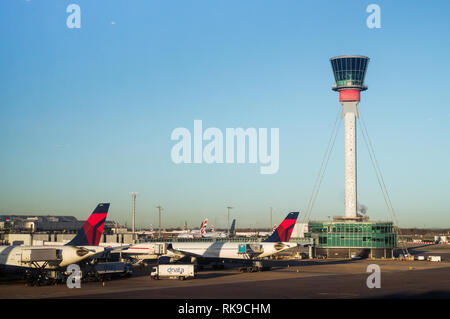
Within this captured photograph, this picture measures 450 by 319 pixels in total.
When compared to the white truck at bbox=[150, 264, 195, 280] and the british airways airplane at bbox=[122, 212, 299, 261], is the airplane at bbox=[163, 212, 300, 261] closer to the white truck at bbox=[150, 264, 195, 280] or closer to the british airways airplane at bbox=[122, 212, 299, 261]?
the british airways airplane at bbox=[122, 212, 299, 261]

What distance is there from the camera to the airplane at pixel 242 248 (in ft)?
306

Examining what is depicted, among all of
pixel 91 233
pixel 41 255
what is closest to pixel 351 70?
pixel 91 233

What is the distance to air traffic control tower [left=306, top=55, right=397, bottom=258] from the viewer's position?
141 m

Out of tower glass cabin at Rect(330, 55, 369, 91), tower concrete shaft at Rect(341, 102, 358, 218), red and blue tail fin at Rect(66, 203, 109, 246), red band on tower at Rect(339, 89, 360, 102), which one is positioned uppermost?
tower glass cabin at Rect(330, 55, 369, 91)

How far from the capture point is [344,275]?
80.6 metres

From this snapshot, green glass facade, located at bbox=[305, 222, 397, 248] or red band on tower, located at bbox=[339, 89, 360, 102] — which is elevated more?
red band on tower, located at bbox=[339, 89, 360, 102]

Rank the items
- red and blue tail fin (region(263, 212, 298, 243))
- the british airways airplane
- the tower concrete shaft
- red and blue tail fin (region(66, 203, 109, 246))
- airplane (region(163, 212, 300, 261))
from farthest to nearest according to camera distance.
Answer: the tower concrete shaft → red and blue tail fin (region(263, 212, 298, 243)) → the british airways airplane → airplane (region(163, 212, 300, 261)) → red and blue tail fin (region(66, 203, 109, 246))

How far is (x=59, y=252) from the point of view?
69.8 metres

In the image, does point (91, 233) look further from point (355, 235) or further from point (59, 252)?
point (355, 235)

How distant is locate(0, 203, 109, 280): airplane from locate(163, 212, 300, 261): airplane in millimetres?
28297

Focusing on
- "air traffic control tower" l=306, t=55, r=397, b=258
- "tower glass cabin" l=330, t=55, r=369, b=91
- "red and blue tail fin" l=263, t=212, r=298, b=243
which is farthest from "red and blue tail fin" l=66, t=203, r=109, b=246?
"tower glass cabin" l=330, t=55, r=369, b=91
